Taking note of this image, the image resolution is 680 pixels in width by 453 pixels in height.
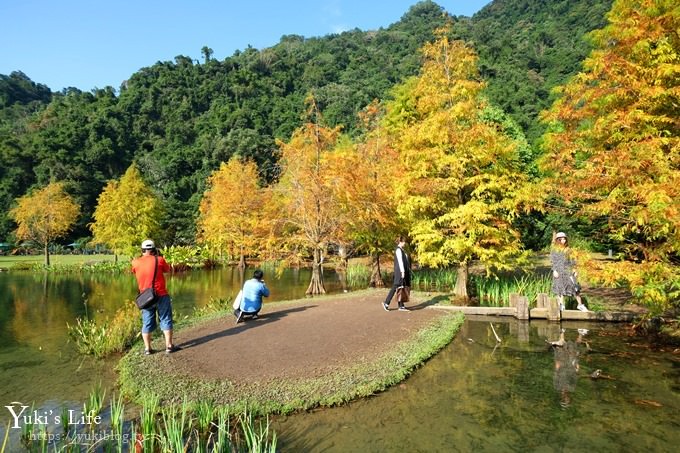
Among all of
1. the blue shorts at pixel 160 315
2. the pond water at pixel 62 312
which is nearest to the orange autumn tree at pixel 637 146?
the blue shorts at pixel 160 315

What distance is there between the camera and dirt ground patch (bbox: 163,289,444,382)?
7.02 m

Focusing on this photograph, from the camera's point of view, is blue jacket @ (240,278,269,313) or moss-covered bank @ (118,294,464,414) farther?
blue jacket @ (240,278,269,313)

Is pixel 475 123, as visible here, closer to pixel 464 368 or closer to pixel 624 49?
pixel 624 49

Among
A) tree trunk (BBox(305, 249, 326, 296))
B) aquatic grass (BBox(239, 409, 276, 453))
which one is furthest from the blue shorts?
tree trunk (BBox(305, 249, 326, 296))

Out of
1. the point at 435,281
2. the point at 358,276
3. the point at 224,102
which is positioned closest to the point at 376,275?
the point at 435,281

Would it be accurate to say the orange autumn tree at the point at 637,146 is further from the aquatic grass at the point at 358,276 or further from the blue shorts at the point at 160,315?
the aquatic grass at the point at 358,276

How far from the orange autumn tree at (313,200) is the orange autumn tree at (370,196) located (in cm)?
51

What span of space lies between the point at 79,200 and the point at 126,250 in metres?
28.7

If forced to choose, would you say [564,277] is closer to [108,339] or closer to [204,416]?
[204,416]

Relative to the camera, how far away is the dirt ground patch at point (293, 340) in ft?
23.0

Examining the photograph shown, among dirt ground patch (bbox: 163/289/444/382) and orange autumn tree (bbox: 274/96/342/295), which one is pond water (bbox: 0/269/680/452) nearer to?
dirt ground patch (bbox: 163/289/444/382)

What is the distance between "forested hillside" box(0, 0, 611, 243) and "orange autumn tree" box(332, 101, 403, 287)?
21397 millimetres

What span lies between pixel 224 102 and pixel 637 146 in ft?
319

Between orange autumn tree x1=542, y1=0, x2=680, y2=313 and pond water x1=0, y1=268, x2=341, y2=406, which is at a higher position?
orange autumn tree x1=542, y1=0, x2=680, y2=313
